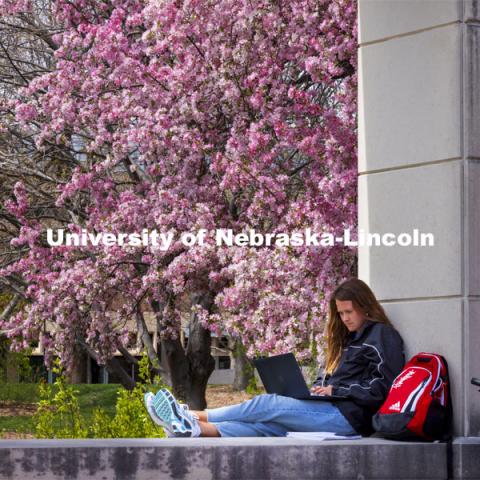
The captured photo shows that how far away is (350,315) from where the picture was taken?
6.63m

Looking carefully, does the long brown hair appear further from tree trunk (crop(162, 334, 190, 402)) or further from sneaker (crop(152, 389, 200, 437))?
tree trunk (crop(162, 334, 190, 402))

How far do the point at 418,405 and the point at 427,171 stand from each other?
138 centimetres

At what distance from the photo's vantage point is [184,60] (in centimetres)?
1261

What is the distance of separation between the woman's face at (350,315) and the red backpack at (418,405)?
516 millimetres

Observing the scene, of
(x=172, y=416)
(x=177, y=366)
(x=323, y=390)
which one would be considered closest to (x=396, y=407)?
(x=323, y=390)

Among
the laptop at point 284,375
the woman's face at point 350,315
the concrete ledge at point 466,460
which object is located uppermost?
the woman's face at point 350,315

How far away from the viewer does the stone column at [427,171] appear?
6.27 meters

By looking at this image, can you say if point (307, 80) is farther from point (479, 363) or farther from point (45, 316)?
point (479, 363)

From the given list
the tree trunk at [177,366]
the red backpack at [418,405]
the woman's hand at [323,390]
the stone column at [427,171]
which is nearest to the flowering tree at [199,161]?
the tree trunk at [177,366]

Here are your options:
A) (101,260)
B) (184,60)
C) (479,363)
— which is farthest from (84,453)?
(101,260)

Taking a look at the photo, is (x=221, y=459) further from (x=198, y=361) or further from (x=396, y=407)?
(x=198, y=361)

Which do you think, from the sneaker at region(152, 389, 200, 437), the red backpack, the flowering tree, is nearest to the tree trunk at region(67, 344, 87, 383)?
the flowering tree

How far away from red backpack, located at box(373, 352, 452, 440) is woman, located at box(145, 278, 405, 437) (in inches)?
8.3

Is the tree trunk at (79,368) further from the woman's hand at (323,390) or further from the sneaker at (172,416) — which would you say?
the sneaker at (172,416)
